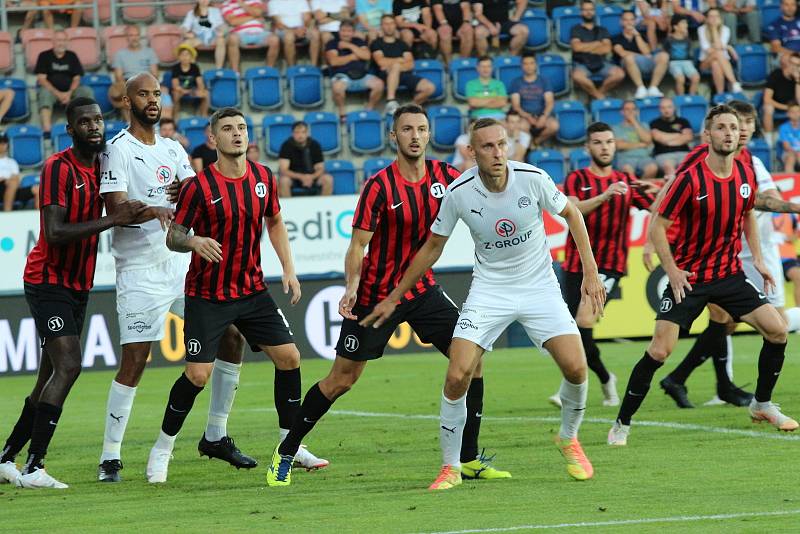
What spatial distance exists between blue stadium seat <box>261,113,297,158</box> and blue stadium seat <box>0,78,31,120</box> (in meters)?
3.66

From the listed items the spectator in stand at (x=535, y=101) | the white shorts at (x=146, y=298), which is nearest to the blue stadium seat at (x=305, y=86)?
the spectator in stand at (x=535, y=101)

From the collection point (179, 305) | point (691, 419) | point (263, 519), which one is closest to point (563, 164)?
point (691, 419)

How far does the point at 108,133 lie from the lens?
19609 mm

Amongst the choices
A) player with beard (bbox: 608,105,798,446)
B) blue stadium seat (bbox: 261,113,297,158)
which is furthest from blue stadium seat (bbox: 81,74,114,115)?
player with beard (bbox: 608,105,798,446)

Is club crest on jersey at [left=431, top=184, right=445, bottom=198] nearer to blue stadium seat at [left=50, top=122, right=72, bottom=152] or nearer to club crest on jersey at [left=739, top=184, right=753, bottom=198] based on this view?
club crest on jersey at [left=739, top=184, right=753, bottom=198]

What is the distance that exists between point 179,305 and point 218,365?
47 centimetres

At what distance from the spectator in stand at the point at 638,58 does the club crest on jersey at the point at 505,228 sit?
47.6 ft

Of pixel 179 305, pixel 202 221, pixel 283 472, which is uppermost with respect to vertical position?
pixel 202 221

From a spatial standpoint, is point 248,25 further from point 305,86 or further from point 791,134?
point 791,134

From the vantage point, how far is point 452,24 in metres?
21.8

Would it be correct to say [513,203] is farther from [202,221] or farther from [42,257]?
[42,257]

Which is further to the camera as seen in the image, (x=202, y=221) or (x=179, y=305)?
(x=179, y=305)

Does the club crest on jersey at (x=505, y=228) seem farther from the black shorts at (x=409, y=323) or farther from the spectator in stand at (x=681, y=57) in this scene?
the spectator in stand at (x=681, y=57)

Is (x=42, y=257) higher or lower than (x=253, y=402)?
higher
